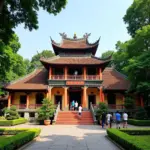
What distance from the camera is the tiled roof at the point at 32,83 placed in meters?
24.8

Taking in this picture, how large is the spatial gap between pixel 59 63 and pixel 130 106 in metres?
10.2

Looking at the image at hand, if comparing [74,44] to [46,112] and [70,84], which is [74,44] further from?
[46,112]

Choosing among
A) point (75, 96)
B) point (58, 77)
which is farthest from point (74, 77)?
point (75, 96)

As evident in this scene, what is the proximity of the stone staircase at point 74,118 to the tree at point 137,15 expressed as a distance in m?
15.2

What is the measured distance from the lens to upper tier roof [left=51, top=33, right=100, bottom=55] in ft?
93.5

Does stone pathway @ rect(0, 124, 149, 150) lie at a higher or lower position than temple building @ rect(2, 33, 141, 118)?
lower

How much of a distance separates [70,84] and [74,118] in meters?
5.17

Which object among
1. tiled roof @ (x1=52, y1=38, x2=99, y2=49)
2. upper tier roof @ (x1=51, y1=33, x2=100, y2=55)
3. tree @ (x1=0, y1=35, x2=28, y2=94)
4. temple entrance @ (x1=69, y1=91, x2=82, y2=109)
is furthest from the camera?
tiled roof @ (x1=52, y1=38, x2=99, y2=49)

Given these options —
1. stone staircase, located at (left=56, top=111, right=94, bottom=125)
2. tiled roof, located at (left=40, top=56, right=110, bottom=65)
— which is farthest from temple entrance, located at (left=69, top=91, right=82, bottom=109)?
stone staircase, located at (left=56, top=111, right=94, bottom=125)

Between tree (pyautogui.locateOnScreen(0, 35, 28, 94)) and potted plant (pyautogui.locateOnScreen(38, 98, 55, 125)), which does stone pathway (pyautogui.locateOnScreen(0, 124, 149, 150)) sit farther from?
potted plant (pyautogui.locateOnScreen(38, 98, 55, 125))

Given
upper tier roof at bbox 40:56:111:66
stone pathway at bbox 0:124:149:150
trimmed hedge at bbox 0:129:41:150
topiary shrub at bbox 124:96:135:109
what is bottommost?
stone pathway at bbox 0:124:149:150

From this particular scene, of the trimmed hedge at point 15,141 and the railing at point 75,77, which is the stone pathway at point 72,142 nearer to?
the trimmed hedge at point 15,141

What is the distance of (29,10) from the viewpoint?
31.3ft

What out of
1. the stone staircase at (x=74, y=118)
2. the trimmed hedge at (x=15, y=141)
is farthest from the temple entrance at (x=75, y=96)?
the trimmed hedge at (x=15, y=141)
